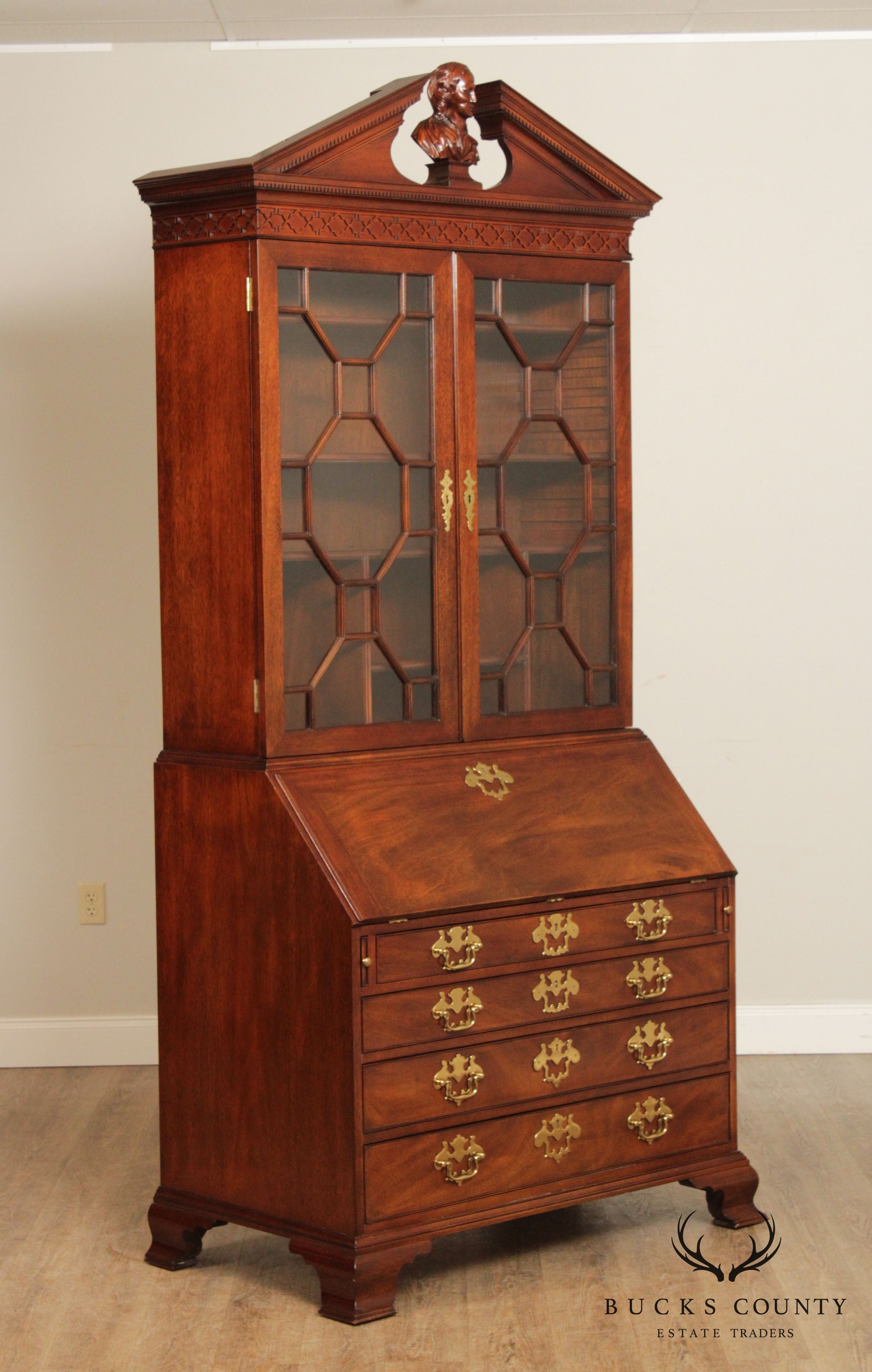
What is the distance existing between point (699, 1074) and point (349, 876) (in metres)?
0.82

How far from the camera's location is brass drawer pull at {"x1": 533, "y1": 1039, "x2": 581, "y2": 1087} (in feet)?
8.84

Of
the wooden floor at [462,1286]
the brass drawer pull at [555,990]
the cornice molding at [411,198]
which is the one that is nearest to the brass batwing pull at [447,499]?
the cornice molding at [411,198]

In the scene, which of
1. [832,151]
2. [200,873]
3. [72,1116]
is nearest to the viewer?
[200,873]

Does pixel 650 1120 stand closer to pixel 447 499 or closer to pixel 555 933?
pixel 555 933

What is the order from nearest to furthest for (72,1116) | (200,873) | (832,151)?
(200,873) < (72,1116) < (832,151)

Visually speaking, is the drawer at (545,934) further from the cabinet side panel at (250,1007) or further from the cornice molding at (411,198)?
the cornice molding at (411,198)

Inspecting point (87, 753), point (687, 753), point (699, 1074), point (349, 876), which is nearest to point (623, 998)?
point (699, 1074)

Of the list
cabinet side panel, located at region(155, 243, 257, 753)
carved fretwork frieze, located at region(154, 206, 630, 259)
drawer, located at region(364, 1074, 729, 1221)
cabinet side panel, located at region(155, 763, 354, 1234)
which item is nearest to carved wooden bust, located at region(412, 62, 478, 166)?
carved fretwork frieze, located at region(154, 206, 630, 259)

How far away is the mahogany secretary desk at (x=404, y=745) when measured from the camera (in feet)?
8.45

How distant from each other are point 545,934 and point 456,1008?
205mm

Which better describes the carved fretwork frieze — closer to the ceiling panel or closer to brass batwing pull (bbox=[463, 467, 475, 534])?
brass batwing pull (bbox=[463, 467, 475, 534])

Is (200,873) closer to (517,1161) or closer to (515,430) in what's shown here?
(517,1161)

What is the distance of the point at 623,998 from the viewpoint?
2.78 meters

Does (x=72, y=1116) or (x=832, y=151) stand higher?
(x=832, y=151)
